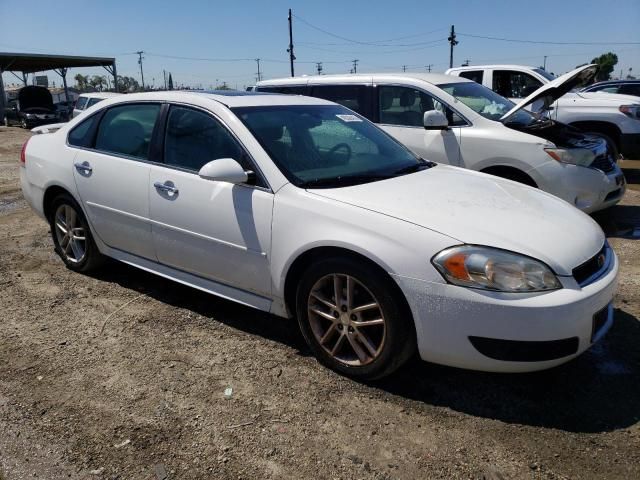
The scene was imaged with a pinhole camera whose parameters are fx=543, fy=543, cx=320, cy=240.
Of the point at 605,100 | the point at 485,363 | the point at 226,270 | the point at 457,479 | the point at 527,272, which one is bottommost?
the point at 457,479

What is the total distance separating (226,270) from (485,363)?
164 cm

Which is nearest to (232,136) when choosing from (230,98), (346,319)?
(230,98)

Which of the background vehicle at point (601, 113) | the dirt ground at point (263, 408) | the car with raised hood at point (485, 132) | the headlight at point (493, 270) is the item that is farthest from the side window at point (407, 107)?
the headlight at point (493, 270)

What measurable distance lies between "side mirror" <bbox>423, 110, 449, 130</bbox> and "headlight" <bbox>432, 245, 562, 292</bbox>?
11.5 feet

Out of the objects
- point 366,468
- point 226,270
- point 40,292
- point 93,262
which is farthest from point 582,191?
point 40,292

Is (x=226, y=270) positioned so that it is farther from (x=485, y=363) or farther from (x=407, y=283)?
(x=485, y=363)

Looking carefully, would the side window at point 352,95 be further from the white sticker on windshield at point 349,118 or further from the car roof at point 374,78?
the white sticker on windshield at point 349,118

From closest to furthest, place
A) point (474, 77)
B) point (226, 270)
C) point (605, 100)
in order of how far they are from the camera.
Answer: point (226, 270) < point (605, 100) < point (474, 77)

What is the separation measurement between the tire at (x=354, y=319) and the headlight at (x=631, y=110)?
7.87m

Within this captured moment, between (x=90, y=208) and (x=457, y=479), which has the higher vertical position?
(x=90, y=208)

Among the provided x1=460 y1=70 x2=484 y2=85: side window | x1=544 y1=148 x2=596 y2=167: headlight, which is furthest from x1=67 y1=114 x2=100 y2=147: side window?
x1=460 y1=70 x2=484 y2=85: side window

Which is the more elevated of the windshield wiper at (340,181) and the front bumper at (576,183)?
the windshield wiper at (340,181)

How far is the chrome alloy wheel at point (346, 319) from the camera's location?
2.85 metres

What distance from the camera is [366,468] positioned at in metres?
2.32
